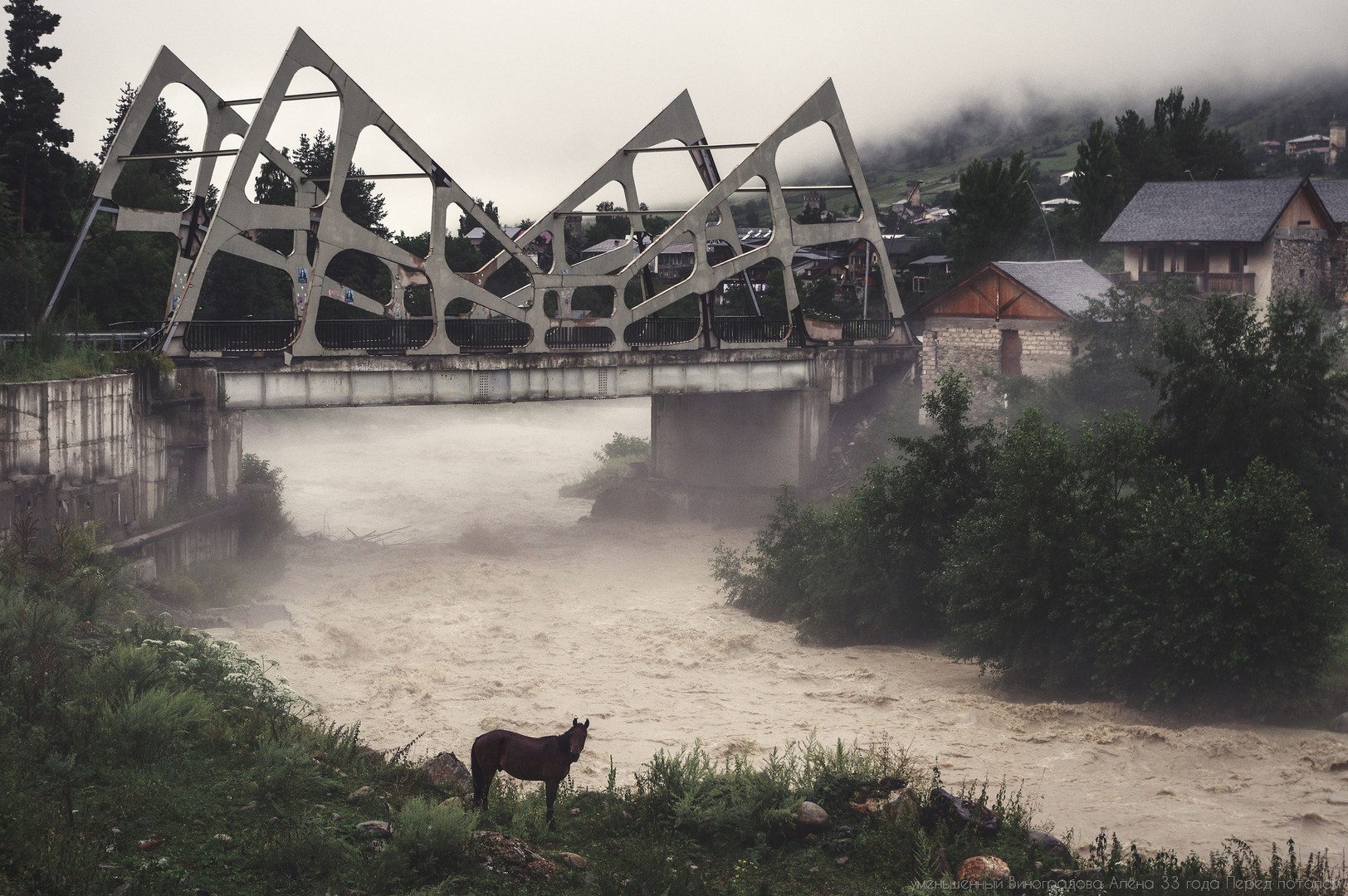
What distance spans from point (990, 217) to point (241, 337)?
39553 mm

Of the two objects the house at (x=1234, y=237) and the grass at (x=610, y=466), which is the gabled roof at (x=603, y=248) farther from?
the house at (x=1234, y=237)

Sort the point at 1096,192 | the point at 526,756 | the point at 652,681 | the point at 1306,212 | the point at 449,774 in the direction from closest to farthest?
1. the point at 526,756
2. the point at 449,774
3. the point at 652,681
4. the point at 1306,212
5. the point at 1096,192

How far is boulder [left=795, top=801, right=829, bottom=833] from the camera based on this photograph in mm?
16141

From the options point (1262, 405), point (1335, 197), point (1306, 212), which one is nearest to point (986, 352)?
point (1306, 212)

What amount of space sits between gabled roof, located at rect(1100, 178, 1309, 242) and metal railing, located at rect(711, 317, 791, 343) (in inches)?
641

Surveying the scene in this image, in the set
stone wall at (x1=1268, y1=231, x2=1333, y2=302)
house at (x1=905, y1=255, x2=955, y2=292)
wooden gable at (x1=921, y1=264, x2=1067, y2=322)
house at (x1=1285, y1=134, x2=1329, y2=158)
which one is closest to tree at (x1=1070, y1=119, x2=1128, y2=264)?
house at (x1=905, y1=255, x2=955, y2=292)

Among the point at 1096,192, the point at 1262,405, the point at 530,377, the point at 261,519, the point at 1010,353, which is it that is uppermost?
the point at 1096,192

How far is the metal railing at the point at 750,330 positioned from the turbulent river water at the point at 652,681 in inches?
303

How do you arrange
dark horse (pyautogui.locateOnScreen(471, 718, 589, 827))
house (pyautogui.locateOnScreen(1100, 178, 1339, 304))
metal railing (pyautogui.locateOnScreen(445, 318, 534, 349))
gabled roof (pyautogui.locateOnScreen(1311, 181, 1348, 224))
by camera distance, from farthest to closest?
gabled roof (pyautogui.locateOnScreen(1311, 181, 1348, 224))
house (pyautogui.locateOnScreen(1100, 178, 1339, 304))
metal railing (pyautogui.locateOnScreen(445, 318, 534, 349))
dark horse (pyautogui.locateOnScreen(471, 718, 589, 827))

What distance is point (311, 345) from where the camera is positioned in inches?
1649

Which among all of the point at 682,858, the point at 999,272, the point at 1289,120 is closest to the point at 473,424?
the point at 999,272

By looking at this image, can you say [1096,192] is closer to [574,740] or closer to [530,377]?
[530,377]

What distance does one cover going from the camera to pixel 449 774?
16922 mm

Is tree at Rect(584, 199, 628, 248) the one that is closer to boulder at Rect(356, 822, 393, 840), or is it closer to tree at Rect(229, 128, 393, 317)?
tree at Rect(229, 128, 393, 317)
